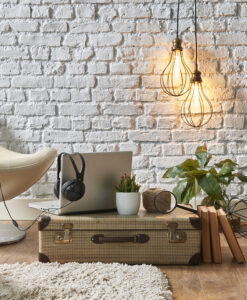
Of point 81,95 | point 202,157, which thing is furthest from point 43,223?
point 81,95

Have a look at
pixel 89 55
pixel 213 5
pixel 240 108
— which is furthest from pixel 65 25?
pixel 240 108

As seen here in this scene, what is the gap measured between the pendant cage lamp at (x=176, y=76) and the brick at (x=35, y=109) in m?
0.80

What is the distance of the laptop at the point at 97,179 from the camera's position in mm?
2344

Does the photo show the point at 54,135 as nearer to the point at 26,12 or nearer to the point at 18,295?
the point at 26,12

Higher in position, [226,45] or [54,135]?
[226,45]

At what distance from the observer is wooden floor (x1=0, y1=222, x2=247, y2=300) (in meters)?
1.92

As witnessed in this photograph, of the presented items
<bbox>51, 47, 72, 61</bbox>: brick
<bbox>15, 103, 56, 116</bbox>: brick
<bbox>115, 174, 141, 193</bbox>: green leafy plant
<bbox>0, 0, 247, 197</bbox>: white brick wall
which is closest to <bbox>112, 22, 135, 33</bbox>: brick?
<bbox>0, 0, 247, 197</bbox>: white brick wall

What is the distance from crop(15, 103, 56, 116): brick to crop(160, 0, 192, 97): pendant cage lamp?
80 cm

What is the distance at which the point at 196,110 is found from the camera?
3377 mm

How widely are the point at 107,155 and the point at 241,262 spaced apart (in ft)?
2.75

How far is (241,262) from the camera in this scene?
2.37 m

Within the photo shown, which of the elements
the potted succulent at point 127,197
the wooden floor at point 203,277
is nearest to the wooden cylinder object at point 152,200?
the potted succulent at point 127,197

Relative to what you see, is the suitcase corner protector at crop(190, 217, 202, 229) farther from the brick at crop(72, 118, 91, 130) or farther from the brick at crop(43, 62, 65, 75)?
the brick at crop(43, 62, 65, 75)

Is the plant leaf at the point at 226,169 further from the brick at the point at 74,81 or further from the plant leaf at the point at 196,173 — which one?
the brick at the point at 74,81
